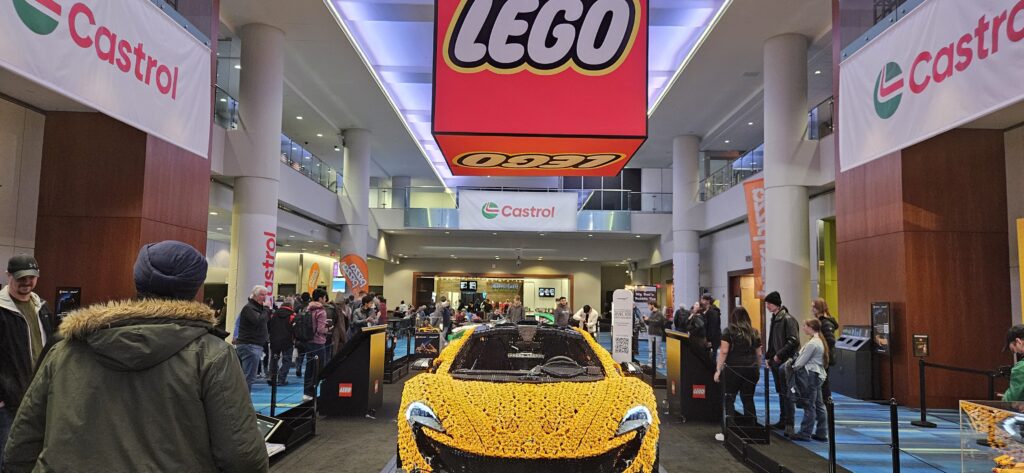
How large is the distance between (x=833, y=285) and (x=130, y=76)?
15072mm

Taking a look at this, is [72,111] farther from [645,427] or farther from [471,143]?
[645,427]

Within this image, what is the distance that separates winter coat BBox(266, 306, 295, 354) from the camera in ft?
32.9

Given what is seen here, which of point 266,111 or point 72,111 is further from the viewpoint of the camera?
point 266,111

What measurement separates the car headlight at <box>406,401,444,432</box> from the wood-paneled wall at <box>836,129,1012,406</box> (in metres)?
7.84

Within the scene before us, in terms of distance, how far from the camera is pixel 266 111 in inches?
482

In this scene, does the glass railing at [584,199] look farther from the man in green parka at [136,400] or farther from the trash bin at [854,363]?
the man in green parka at [136,400]

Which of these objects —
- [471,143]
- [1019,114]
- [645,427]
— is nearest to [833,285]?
[1019,114]

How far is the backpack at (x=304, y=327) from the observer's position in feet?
31.8

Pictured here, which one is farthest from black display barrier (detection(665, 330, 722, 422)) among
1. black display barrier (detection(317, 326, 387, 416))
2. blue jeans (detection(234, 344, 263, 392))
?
blue jeans (detection(234, 344, 263, 392))

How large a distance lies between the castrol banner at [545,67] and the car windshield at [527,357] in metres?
2.47

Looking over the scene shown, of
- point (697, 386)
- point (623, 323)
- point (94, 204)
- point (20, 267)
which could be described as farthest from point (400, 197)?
point (20, 267)

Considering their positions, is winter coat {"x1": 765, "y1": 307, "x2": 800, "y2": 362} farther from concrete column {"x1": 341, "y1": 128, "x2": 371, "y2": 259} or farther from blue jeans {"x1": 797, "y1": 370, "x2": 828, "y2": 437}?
concrete column {"x1": 341, "y1": 128, "x2": 371, "y2": 259}

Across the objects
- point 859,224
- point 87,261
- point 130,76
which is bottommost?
point 87,261

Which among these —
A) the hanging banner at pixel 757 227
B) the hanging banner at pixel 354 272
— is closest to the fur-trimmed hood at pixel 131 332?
the hanging banner at pixel 757 227
